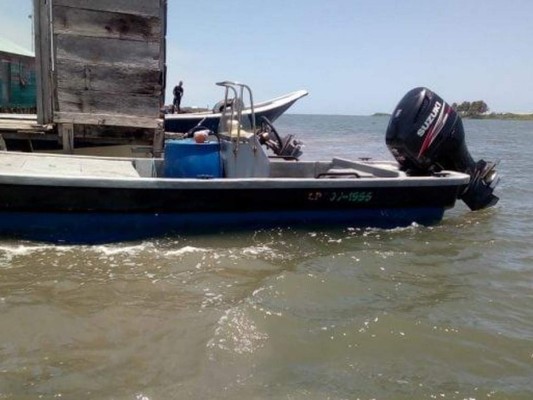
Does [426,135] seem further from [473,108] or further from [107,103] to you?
[473,108]

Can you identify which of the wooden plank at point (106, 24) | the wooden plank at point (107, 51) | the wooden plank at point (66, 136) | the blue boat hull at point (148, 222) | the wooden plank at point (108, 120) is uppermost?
the wooden plank at point (106, 24)

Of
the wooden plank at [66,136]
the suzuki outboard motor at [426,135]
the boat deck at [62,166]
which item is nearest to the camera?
the boat deck at [62,166]

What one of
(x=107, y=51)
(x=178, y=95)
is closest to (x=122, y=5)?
(x=107, y=51)

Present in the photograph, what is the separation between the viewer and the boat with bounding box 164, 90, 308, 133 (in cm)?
1208

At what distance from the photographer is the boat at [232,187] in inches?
219

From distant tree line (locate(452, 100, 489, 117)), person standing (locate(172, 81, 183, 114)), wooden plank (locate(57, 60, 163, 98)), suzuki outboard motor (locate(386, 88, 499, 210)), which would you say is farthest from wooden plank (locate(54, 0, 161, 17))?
distant tree line (locate(452, 100, 489, 117))

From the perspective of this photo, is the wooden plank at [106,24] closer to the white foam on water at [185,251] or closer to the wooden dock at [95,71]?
the wooden dock at [95,71]

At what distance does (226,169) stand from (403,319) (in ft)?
11.3

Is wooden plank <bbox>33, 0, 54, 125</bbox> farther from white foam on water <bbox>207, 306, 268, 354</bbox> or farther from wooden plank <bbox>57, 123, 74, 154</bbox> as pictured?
white foam on water <bbox>207, 306, 268, 354</bbox>

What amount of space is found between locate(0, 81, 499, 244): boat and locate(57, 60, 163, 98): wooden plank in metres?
1.12

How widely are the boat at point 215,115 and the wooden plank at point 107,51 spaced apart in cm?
139

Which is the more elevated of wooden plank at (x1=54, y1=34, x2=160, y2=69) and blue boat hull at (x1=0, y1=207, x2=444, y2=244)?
wooden plank at (x1=54, y1=34, x2=160, y2=69)

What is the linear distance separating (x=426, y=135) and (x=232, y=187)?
9.89ft

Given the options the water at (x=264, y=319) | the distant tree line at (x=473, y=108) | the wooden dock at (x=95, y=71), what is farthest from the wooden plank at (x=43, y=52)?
the distant tree line at (x=473, y=108)
